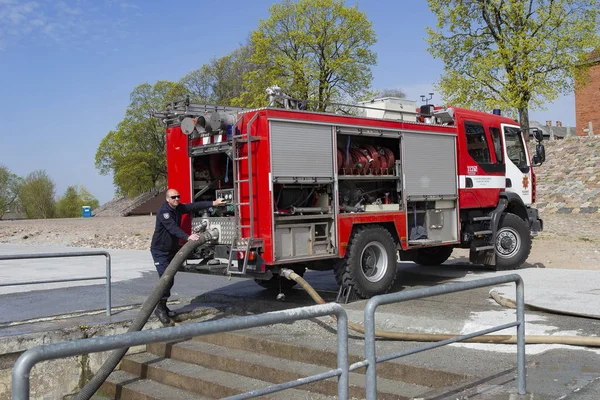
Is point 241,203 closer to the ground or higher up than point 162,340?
higher up

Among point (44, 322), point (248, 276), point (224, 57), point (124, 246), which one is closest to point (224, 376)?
point (248, 276)

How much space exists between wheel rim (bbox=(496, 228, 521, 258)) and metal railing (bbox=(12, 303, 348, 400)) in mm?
9315

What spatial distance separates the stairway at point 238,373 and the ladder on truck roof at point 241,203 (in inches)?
44.1

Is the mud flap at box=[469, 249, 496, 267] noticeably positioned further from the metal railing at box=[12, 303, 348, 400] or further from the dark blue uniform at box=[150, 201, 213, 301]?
the metal railing at box=[12, 303, 348, 400]

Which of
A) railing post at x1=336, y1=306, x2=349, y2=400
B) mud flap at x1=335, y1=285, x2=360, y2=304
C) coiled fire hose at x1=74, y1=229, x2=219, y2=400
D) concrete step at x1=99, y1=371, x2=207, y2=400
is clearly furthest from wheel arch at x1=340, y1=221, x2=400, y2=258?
railing post at x1=336, y1=306, x2=349, y2=400

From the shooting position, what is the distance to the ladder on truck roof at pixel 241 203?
322 inches

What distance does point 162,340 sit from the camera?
2.93 m

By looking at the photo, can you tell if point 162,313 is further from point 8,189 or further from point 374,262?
point 8,189

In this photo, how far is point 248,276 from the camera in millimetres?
8320

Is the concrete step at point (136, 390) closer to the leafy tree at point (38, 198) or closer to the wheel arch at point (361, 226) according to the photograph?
the wheel arch at point (361, 226)

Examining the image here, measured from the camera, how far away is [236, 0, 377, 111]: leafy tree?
1256 inches

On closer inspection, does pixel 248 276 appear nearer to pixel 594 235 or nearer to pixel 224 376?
pixel 224 376

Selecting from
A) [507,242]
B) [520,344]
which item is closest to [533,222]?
[507,242]

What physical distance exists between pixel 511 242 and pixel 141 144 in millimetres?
54254
